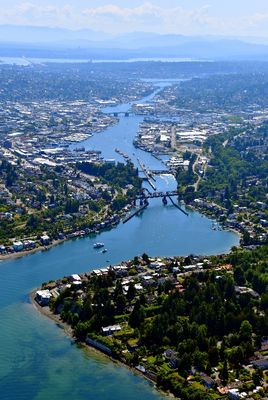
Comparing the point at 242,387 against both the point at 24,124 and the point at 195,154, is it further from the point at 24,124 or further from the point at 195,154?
the point at 24,124

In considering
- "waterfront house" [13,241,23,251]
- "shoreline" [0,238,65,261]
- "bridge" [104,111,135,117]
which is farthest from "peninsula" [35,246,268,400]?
"bridge" [104,111,135,117]

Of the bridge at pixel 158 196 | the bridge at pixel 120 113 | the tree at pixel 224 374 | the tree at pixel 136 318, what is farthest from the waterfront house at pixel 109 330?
the bridge at pixel 120 113

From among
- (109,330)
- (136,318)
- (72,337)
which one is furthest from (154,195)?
(72,337)

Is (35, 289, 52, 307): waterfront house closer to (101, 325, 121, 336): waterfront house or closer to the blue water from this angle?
the blue water

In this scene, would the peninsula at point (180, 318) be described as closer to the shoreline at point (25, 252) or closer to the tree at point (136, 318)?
the tree at point (136, 318)

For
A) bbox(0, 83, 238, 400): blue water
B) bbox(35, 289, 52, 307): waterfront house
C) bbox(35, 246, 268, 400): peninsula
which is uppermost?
bbox(35, 246, 268, 400): peninsula

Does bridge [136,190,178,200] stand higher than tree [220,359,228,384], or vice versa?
tree [220,359,228,384]

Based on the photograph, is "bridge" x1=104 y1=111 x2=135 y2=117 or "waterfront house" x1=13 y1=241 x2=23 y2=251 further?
"bridge" x1=104 y1=111 x2=135 y2=117

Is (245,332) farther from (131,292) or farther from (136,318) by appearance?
(131,292)
